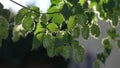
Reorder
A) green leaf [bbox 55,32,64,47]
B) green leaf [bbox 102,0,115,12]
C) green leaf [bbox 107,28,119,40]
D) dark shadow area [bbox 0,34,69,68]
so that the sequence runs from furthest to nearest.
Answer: dark shadow area [bbox 0,34,69,68] < green leaf [bbox 107,28,119,40] < green leaf [bbox 102,0,115,12] < green leaf [bbox 55,32,64,47]

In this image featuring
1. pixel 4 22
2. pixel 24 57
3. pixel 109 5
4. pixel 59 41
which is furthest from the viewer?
pixel 24 57

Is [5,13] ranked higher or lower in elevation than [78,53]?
higher

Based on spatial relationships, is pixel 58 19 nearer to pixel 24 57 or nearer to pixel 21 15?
pixel 21 15

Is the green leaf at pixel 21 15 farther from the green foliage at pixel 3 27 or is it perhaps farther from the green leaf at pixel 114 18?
the green leaf at pixel 114 18

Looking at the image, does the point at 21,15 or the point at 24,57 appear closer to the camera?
the point at 21,15

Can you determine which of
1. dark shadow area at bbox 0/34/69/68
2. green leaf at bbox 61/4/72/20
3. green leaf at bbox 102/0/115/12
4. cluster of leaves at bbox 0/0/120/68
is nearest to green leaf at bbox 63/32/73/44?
cluster of leaves at bbox 0/0/120/68

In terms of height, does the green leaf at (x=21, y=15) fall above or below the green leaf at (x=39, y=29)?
above

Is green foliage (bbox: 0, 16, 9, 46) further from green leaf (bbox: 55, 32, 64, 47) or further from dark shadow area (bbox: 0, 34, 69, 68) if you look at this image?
dark shadow area (bbox: 0, 34, 69, 68)

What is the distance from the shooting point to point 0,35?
4.45ft

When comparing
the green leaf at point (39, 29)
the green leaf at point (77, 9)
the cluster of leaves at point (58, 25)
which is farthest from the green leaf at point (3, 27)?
the green leaf at point (77, 9)

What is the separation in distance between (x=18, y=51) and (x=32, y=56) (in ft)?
1.88

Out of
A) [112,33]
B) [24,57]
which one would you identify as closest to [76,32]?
[112,33]

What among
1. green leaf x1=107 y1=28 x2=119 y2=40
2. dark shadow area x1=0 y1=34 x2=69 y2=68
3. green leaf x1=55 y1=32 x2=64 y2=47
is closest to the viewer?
green leaf x1=55 y1=32 x2=64 y2=47

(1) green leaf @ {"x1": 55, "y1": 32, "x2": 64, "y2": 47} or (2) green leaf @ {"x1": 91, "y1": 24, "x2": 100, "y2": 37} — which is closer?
(1) green leaf @ {"x1": 55, "y1": 32, "x2": 64, "y2": 47}
